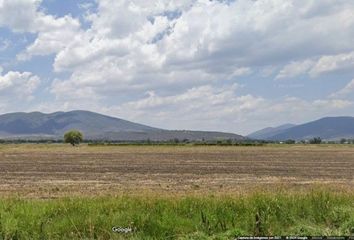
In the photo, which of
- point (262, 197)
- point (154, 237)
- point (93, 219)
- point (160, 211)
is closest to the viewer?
point (154, 237)

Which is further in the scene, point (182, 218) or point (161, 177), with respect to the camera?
point (161, 177)

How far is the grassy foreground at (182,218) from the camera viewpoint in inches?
532

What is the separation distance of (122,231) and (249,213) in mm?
3762

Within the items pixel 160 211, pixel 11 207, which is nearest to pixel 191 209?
pixel 160 211

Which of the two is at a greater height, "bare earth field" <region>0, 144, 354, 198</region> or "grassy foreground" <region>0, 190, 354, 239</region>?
"grassy foreground" <region>0, 190, 354, 239</region>

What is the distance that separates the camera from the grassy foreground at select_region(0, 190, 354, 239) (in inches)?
532

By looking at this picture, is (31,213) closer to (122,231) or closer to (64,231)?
(64,231)

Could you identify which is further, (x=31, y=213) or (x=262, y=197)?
(x=262, y=197)

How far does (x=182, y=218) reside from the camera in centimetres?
1470

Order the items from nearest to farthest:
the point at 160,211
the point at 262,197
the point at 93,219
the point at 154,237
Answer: the point at 154,237
the point at 93,219
the point at 160,211
the point at 262,197

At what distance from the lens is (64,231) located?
13836mm

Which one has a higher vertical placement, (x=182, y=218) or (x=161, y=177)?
(x=182, y=218)

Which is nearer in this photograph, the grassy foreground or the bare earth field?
the grassy foreground

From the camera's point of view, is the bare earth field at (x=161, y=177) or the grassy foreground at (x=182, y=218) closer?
the grassy foreground at (x=182, y=218)
